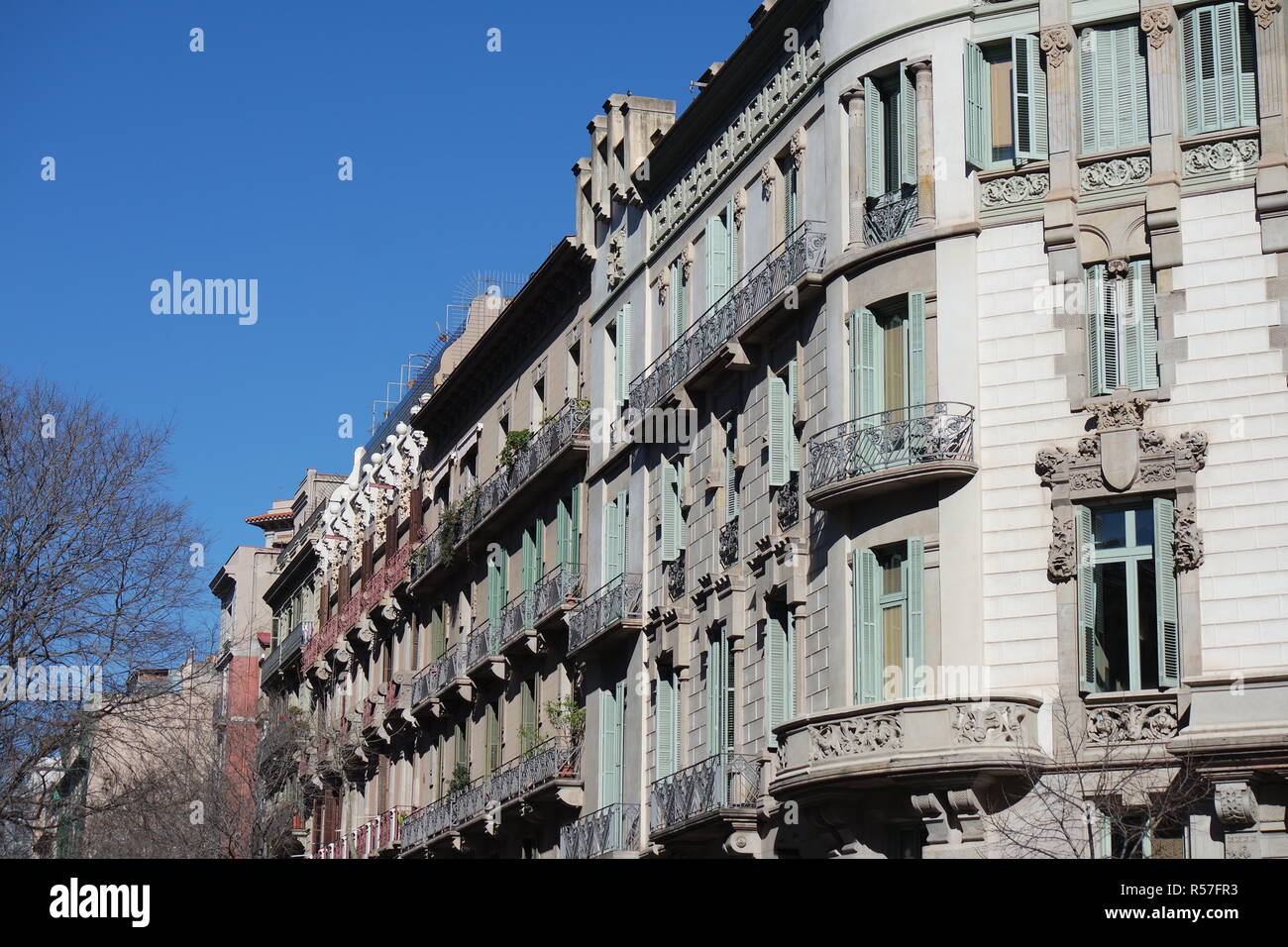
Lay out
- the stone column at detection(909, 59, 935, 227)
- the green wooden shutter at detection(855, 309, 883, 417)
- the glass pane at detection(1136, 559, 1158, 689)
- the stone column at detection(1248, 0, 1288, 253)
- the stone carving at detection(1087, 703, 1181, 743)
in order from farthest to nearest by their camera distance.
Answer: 1. the green wooden shutter at detection(855, 309, 883, 417)
2. the stone column at detection(909, 59, 935, 227)
3. the stone column at detection(1248, 0, 1288, 253)
4. the glass pane at detection(1136, 559, 1158, 689)
5. the stone carving at detection(1087, 703, 1181, 743)

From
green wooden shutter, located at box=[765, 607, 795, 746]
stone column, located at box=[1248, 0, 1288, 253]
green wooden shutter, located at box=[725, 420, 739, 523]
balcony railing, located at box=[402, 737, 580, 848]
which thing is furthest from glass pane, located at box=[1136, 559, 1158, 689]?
balcony railing, located at box=[402, 737, 580, 848]

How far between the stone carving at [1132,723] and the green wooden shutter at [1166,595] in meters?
0.40

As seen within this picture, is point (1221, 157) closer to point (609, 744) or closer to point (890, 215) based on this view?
point (890, 215)

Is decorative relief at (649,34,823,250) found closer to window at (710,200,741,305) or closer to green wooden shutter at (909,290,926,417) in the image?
window at (710,200,741,305)

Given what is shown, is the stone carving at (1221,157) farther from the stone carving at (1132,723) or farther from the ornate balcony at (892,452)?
the stone carving at (1132,723)

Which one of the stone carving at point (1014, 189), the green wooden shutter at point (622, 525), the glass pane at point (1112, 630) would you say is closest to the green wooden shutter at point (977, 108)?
the stone carving at point (1014, 189)

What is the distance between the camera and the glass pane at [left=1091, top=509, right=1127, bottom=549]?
29.4m

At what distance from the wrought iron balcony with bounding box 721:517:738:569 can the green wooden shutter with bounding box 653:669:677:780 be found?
3.25 meters

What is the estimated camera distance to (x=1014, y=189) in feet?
103

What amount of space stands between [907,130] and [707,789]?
10.9m

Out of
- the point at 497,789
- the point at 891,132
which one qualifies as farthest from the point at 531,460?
the point at 891,132

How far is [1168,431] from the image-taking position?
29297mm
